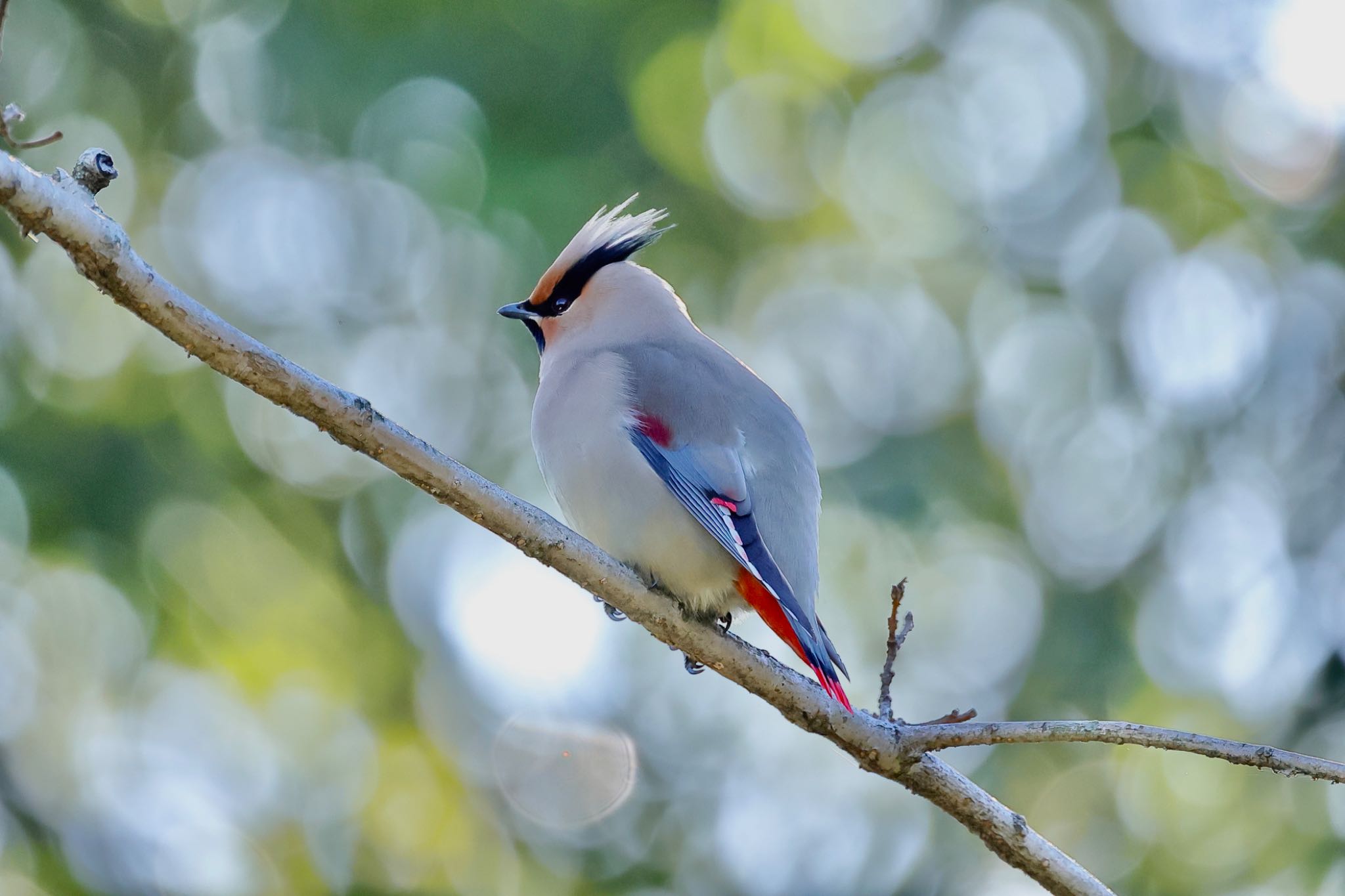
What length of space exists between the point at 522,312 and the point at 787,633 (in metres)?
1.59

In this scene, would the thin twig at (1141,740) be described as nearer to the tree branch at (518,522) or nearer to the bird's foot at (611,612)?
the tree branch at (518,522)

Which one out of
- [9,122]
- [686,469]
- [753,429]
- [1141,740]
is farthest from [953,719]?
[9,122]

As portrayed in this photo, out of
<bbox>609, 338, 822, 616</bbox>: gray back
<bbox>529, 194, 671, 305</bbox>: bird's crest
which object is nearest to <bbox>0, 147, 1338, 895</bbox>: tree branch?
<bbox>609, 338, 822, 616</bbox>: gray back

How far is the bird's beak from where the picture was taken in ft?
14.2

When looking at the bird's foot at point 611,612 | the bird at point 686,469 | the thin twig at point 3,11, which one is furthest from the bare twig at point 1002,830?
the thin twig at point 3,11

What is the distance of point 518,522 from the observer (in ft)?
8.87

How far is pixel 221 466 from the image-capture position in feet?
24.4

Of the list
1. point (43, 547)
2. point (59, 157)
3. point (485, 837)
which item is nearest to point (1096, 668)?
point (485, 837)

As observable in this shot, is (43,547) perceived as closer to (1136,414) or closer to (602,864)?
(602,864)

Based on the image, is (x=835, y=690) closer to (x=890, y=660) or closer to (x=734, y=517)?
(x=890, y=660)

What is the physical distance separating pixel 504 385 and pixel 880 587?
93.6 inches

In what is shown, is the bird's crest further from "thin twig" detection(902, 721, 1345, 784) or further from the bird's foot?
"thin twig" detection(902, 721, 1345, 784)

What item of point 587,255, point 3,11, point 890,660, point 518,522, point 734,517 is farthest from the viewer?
point 587,255

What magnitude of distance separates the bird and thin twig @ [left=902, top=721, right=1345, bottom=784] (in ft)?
1.16
